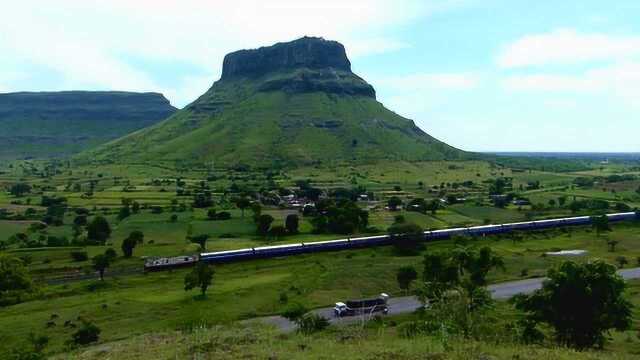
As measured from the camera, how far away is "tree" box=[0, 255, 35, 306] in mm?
58469

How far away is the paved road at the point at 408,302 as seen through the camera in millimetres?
50406

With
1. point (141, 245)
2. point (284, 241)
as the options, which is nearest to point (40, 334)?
point (141, 245)

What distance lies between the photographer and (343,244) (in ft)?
274

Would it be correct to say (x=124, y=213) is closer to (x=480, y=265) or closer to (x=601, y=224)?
(x=480, y=265)

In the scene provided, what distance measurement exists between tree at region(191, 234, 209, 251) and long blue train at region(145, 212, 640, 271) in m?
7.89

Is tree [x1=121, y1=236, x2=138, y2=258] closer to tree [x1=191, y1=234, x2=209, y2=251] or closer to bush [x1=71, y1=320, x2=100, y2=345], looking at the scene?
tree [x1=191, y1=234, x2=209, y2=251]

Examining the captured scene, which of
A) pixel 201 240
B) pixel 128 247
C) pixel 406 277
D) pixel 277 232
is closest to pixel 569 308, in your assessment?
pixel 406 277

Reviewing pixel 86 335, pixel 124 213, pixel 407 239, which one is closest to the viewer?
pixel 86 335

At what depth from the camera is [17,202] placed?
13850cm

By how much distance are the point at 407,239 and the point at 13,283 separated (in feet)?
166

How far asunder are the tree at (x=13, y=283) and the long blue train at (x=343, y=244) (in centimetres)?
1361

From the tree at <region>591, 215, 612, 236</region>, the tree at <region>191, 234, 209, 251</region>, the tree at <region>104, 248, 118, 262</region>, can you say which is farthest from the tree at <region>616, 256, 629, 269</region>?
the tree at <region>104, 248, 118, 262</region>

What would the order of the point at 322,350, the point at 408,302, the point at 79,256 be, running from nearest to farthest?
the point at 322,350 < the point at 408,302 < the point at 79,256

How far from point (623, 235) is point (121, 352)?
90860mm
